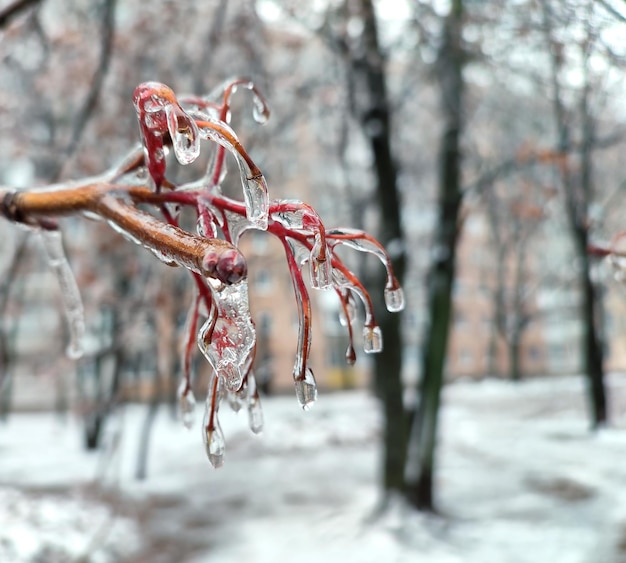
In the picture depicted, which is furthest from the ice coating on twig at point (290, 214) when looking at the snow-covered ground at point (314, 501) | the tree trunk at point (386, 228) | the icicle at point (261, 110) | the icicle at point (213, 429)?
the tree trunk at point (386, 228)

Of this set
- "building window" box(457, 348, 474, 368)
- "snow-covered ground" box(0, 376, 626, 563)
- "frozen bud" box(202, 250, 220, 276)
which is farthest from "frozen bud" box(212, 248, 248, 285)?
"building window" box(457, 348, 474, 368)

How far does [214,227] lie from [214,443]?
0.30 metres

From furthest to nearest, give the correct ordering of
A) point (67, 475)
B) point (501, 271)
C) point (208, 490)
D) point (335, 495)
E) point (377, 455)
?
1. point (501, 271)
2. point (377, 455)
3. point (67, 475)
4. point (208, 490)
5. point (335, 495)

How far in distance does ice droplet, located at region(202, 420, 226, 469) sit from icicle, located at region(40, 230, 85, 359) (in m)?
0.50

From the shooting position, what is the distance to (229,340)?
0.67 m

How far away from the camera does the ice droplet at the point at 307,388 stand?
74cm

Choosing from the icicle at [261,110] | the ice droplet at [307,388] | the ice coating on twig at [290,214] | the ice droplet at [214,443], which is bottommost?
the ice droplet at [214,443]

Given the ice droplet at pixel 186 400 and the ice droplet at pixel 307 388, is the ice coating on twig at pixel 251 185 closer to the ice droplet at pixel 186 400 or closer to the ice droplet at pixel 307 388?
the ice droplet at pixel 307 388

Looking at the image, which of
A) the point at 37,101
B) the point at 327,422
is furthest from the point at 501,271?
the point at 37,101

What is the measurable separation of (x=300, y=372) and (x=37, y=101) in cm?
914

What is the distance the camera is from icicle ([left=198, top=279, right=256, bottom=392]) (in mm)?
662

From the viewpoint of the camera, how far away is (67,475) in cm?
930

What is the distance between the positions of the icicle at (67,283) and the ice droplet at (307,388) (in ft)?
1.97

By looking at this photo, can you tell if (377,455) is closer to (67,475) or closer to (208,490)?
(208,490)
